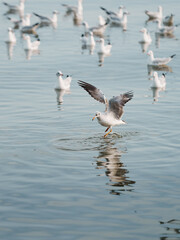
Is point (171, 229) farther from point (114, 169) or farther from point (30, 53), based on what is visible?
point (30, 53)

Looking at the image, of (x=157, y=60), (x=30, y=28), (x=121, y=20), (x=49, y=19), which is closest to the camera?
(x=157, y=60)

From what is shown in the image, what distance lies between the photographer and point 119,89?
80.7 ft

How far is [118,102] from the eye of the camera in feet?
55.0

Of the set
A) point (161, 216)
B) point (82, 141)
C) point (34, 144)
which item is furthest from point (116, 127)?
point (161, 216)

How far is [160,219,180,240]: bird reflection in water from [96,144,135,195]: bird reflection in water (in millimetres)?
1831

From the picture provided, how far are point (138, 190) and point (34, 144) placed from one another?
480 centimetres

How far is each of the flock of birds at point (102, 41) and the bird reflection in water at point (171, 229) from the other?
5.68m

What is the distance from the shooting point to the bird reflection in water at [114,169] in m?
13.3

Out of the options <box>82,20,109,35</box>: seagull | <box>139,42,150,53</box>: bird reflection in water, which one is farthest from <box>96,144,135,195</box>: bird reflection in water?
<box>82,20,109,35</box>: seagull

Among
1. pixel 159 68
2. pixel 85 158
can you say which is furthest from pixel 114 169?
pixel 159 68

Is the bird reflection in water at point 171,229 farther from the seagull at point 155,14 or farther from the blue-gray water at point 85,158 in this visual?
the seagull at point 155,14

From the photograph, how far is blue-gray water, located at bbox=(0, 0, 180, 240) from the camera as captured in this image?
37.6ft

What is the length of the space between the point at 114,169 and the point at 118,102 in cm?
274

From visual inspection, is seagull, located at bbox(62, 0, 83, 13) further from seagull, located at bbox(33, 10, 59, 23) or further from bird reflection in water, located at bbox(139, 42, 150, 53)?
bird reflection in water, located at bbox(139, 42, 150, 53)
